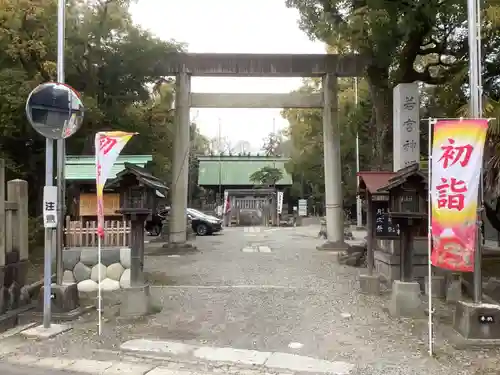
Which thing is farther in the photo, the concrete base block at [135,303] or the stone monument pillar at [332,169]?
the stone monument pillar at [332,169]

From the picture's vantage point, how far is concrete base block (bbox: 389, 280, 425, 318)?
8016 millimetres

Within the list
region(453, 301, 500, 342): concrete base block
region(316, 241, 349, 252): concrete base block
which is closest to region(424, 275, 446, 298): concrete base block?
region(453, 301, 500, 342): concrete base block

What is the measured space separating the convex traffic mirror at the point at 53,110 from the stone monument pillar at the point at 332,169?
1215 centimetres

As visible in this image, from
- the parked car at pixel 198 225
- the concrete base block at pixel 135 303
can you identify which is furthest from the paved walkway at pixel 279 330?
the parked car at pixel 198 225

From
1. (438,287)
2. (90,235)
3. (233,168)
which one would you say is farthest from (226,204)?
(438,287)

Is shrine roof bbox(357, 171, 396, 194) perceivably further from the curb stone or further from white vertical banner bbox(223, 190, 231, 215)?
white vertical banner bbox(223, 190, 231, 215)

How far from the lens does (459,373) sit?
565 cm

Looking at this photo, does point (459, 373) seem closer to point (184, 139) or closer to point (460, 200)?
point (460, 200)

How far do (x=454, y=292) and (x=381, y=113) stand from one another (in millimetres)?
7203

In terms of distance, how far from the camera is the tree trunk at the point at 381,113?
14.7 meters

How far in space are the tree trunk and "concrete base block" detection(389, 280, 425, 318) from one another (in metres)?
7.11

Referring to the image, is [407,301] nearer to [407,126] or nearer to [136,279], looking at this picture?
[136,279]

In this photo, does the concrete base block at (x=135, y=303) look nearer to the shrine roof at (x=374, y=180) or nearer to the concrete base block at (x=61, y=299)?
the concrete base block at (x=61, y=299)

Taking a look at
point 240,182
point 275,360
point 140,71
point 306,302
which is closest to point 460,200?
point 275,360
